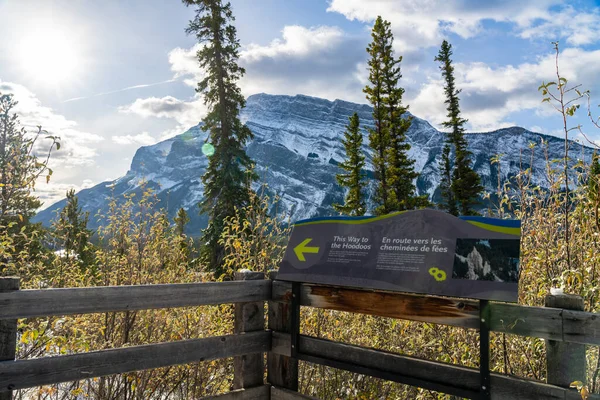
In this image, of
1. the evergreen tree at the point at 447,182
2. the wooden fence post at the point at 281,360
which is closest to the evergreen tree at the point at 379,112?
the evergreen tree at the point at 447,182

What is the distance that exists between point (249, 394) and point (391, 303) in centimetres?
196

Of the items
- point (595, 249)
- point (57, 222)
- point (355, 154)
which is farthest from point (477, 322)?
point (355, 154)

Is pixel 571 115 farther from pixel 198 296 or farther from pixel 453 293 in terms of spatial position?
pixel 198 296

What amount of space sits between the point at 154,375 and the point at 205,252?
1845 cm

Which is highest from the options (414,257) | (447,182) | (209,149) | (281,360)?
(209,149)

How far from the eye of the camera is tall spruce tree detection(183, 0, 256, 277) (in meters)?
23.7

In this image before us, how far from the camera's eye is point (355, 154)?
133ft

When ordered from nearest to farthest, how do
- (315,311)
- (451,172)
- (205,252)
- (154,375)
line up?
(154,375) < (315,311) < (205,252) < (451,172)

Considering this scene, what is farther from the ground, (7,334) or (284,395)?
(7,334)

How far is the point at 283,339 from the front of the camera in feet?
16.2

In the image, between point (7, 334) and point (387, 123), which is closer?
point (7, 334)

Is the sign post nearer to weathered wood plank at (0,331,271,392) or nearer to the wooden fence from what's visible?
the wooden fence

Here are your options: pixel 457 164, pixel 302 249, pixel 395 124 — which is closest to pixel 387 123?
pixel 395 124

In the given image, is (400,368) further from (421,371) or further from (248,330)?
(248,330)
